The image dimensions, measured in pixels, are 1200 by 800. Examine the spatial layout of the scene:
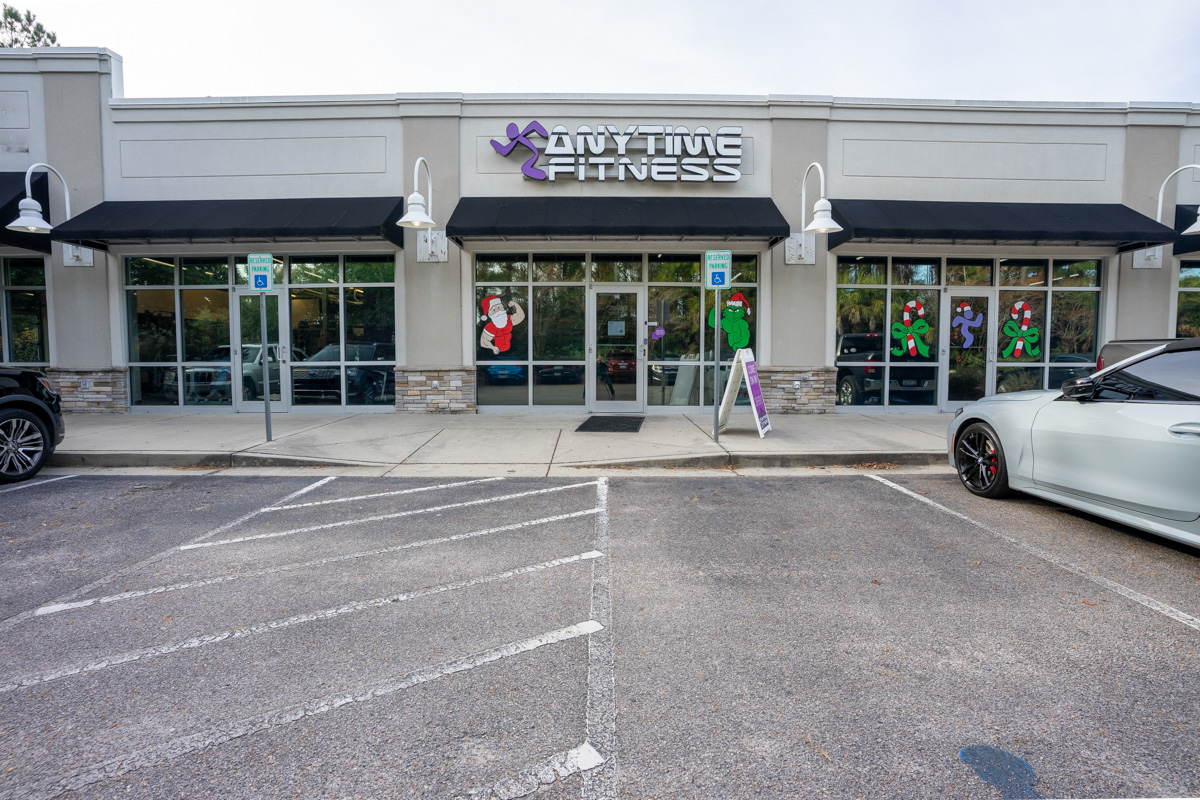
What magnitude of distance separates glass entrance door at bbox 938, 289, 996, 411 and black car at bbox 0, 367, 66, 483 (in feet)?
46.9

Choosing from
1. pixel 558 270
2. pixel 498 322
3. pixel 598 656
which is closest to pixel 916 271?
pixel 558 270

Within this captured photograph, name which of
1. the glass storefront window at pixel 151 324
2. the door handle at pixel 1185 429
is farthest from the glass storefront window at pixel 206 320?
the door handle at pixel 1185 429

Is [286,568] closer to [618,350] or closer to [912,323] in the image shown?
[618,350]

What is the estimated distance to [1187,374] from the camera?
14.9 ft

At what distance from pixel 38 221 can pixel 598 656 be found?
12.5 meters

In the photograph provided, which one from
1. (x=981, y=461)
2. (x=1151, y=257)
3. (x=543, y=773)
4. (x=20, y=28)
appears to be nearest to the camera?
(x=543, y=773)

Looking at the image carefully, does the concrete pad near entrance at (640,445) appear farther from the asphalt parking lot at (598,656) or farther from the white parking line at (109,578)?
the white parking line at (109,578)

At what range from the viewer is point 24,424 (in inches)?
282

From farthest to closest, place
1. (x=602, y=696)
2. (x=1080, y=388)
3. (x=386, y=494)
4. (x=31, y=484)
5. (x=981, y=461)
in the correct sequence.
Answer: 1. (x=31, y=484)
2. (x=386, y=494)
3. (x=981, y=461)
4. (x=1080, y=388)
5. (x=602, y=696)

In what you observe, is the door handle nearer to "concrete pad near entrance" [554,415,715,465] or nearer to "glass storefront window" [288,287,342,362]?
"concrete pad near entrance" [554,415,715,465]

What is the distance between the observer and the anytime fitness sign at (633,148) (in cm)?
1177

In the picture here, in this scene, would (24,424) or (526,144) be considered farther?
(526,144)

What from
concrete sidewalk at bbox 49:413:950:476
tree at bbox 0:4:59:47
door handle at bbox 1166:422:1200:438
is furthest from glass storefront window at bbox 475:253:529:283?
tree at bbox 0:4:59:47

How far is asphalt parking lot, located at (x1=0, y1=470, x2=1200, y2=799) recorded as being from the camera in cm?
230
